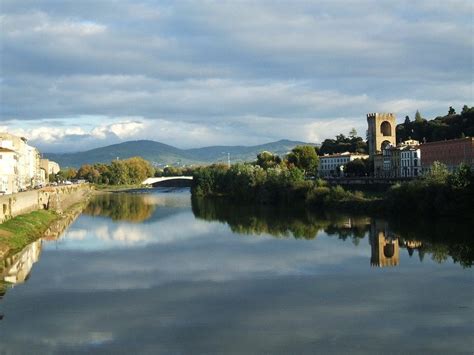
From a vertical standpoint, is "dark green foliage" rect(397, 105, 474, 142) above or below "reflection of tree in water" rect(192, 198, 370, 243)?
above

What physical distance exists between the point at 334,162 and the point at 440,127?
48.1 feet

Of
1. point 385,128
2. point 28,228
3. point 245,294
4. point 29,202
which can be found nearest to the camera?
point 245,294

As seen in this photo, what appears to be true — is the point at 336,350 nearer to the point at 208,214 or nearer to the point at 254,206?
the point at 208,214

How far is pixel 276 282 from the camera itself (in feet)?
56.7

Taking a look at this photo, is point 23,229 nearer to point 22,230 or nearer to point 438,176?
point 22,230

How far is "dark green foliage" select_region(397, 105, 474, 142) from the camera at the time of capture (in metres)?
66.4

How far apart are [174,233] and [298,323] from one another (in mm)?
18923

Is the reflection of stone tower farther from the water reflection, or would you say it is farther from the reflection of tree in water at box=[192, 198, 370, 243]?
the reflection of tree in water at box=[192, 198, 370, 243]

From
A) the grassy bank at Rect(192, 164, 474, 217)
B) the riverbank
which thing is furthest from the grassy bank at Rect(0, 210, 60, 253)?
the grassy bank at Rect(192, 164, 474, 217)

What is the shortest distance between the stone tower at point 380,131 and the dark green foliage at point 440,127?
344 centimetres

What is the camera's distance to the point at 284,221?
1396 inches

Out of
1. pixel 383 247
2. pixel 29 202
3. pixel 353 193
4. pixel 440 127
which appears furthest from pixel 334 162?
pixel 383 247

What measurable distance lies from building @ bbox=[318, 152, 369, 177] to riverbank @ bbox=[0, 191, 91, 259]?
1799 inches

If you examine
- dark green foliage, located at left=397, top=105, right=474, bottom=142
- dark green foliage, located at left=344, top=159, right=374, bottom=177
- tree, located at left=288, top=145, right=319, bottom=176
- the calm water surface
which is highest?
dark green foliage, located at left=397, top=105, right=474, bottom=142
